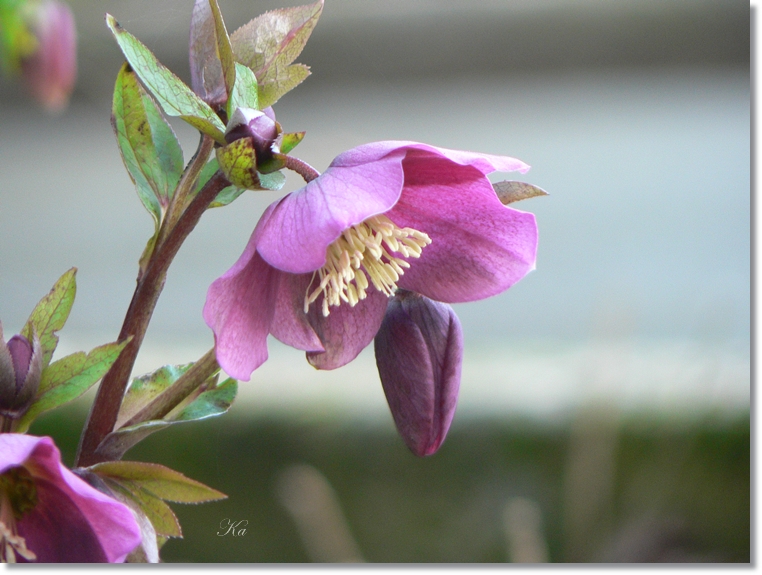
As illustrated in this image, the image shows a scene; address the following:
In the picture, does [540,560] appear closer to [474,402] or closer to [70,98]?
[474,402]

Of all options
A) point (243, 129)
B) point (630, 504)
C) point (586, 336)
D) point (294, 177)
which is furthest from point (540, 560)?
point (243, 129)

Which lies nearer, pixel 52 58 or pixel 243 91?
pixel 243 91

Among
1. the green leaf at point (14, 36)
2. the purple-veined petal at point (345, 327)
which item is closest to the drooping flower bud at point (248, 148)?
the purple-veined petal at point (345, 327)

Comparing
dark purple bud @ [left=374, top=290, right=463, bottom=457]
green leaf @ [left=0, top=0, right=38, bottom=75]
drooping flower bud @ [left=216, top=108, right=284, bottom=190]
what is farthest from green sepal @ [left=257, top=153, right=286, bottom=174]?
green leaf @ [left=0, top=0, right=38, bottom=75]

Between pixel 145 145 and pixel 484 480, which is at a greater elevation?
pixel 145 145

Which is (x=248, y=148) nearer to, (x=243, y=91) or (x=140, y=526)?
(x=243, y=91)

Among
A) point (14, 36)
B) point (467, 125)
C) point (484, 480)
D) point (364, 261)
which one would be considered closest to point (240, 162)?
point (364, 261)
